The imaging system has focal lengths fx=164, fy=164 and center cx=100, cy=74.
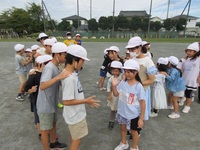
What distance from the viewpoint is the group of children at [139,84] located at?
231 cm

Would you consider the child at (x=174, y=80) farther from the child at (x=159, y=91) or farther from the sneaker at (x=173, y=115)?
the child at (x=159, y=91)

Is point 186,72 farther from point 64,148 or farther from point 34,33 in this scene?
point 34,33

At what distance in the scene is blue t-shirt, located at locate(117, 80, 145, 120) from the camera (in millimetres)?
2279

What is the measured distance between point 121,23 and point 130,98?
130ft

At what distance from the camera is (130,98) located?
7.65 ft

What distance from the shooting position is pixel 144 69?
2.68m

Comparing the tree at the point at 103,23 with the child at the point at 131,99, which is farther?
the tree at the point at 103,23

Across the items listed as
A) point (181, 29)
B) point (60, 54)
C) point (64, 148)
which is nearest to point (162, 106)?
point (64, 148)

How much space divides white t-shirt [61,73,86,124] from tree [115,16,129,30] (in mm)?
39643

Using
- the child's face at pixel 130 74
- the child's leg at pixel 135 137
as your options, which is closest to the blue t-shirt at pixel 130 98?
the child's face at pixel 130 74

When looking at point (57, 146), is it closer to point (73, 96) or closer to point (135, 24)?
point (73, 96)

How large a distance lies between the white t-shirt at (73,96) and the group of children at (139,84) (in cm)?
69

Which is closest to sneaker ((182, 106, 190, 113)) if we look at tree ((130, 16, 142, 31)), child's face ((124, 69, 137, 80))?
child's face ((124, 69, 137, 80))

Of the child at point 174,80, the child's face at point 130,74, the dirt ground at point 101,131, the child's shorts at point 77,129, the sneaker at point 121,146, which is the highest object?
the child's face at point 130,74
